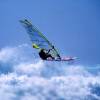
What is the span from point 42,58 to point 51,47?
1.92m

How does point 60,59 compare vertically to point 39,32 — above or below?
below

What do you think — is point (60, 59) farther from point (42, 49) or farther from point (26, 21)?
point (26, 21)

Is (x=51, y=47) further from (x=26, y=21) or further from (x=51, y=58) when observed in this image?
(x=26, y=21)

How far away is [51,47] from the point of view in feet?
115

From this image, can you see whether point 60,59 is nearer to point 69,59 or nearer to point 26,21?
point 69,59

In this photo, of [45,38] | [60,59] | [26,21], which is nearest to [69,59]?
[60,59]

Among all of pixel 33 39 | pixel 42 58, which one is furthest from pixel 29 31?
pixel 42 58

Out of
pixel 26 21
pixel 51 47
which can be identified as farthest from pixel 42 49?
pixel 26 21

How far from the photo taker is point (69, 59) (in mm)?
34656

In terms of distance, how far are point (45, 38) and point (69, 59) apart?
10.8 ft

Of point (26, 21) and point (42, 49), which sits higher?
point (26, 21)

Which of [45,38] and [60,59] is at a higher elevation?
[45,38]

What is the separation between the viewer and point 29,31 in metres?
34.3

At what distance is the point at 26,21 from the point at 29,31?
108 centimetres
